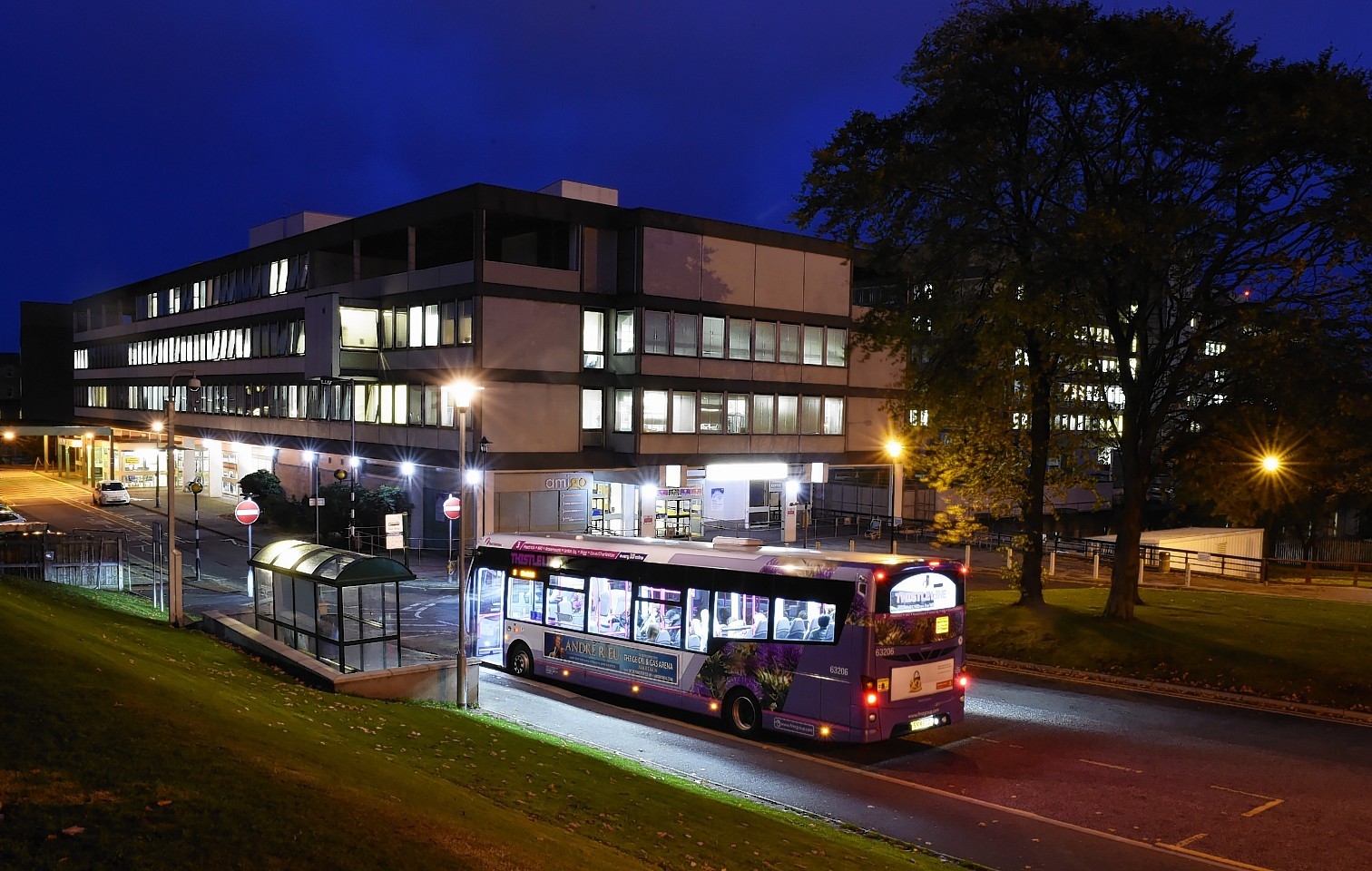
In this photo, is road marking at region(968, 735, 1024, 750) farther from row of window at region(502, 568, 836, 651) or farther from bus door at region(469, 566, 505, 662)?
bus door at region(469, 566, 505, 662)

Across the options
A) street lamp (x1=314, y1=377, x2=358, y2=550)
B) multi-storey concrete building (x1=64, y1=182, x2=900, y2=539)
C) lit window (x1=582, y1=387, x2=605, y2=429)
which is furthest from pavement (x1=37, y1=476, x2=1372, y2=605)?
lit window (x1=582, y1=387, x2=605, y2=429)

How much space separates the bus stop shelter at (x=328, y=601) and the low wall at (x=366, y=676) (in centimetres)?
61

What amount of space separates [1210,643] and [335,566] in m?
20.4

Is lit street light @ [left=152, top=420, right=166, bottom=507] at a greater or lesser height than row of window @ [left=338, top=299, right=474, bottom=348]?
lesser

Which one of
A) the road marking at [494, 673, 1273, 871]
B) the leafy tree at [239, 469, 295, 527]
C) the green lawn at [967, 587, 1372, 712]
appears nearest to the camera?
the road marking at [494, 673, 1273, 871]

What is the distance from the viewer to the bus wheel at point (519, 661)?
909 inches

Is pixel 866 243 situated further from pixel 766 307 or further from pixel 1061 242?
pixel 766 307

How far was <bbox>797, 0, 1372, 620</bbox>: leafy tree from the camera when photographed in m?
21.8

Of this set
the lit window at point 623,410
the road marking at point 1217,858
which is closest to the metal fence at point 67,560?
the lit window at point 623,410

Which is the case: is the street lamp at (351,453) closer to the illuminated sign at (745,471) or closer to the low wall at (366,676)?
the illuminated sign at (745,471)

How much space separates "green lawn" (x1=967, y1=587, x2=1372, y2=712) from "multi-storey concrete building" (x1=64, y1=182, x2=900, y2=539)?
2065 centimetres

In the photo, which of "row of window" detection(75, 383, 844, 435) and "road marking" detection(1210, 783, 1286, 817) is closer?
"road marking" detection(1210, 783, 1286, 817)

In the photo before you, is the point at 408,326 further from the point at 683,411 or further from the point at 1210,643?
the point at 1210,643

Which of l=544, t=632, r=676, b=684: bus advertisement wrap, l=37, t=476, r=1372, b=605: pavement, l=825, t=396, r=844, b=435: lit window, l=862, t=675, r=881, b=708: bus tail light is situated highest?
l=825, t=396, r=844, b=435: lit window
